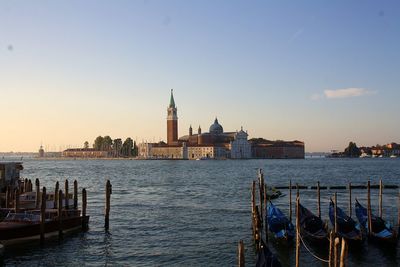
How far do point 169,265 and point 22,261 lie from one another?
4.94 m

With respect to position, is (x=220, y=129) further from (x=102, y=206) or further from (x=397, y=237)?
(x=397, y=237)

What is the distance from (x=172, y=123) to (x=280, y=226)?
14733 cm

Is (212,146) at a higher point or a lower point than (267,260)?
higher

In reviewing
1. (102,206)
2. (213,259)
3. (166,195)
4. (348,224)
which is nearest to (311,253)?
(348,224)

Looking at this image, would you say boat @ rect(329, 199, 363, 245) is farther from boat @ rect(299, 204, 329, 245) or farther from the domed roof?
the domed roof

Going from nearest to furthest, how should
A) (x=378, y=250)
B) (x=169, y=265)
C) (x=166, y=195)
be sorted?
(x=169, y=265), (x=378, y=250), (x=166, y=195)

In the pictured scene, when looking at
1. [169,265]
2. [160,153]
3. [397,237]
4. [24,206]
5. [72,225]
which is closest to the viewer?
[169,265]

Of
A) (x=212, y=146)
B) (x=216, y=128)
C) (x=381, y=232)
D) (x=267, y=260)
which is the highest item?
(x=216, y=128)

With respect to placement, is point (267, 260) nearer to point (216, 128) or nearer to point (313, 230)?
point (313, 230)

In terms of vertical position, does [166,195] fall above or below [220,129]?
below

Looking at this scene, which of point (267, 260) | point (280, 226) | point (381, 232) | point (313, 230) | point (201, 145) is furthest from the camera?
point (201, 145)

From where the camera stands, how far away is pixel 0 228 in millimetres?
17812

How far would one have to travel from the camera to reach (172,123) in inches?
6531

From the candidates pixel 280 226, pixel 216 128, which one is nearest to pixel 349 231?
pixel 280 226
